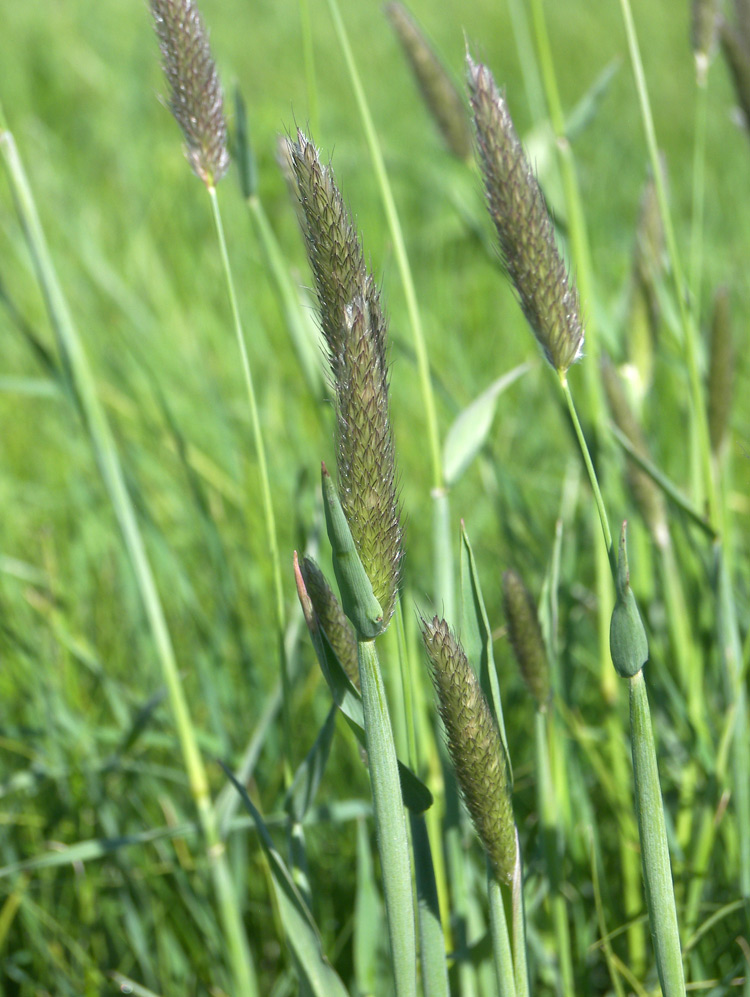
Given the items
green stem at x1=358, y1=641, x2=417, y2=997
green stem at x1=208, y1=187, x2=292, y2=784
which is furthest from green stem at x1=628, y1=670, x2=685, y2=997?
green stem at x1=208, y1=187, x2=292, y2=784

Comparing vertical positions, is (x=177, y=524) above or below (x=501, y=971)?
above

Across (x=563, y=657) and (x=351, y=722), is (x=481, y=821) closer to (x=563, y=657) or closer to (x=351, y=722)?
(x=351, y=722)


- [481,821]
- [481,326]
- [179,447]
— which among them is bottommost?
[481,821]

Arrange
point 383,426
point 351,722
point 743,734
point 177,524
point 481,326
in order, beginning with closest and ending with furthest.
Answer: point 383,426 < point 351,722 < point 743,734 < point 177,524 < point 481,326

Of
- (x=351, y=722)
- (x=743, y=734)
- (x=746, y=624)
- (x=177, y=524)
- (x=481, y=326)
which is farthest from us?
(x=481, y=326)

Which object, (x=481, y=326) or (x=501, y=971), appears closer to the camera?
(x=501, y=971)

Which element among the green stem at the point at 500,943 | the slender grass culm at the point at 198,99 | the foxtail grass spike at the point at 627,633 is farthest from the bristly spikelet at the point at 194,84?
the green stem at the point at 500,943

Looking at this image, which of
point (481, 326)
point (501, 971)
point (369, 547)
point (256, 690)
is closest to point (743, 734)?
point (501, 971)
